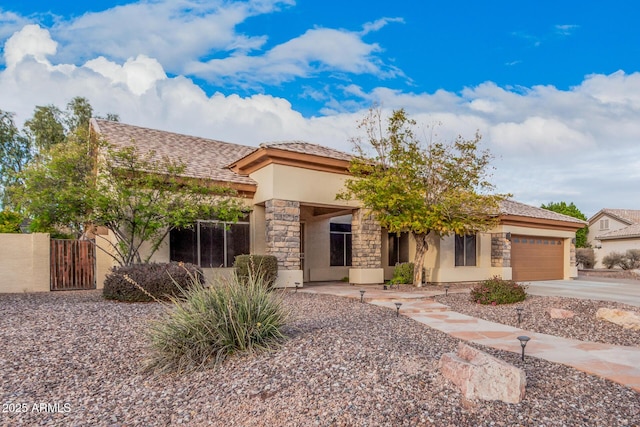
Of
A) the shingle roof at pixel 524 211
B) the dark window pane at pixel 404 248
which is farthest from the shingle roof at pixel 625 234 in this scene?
the dark window pane at pixel 404 248

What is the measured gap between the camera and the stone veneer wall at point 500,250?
16.7 metres

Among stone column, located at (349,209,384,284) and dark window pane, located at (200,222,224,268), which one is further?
stone column, located at (349,209,384,284)

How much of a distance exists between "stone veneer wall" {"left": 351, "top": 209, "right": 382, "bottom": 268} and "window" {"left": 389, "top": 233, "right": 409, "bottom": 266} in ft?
9.44

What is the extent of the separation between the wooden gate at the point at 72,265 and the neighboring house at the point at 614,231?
1284 inches

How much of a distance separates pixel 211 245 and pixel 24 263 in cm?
515

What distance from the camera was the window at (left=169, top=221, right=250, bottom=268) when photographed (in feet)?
39.0

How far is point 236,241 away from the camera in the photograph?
12742 millimetres

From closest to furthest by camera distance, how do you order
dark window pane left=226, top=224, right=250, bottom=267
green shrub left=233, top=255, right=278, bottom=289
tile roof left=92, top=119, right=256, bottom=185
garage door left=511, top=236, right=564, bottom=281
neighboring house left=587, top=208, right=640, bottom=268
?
green shrub left=233, top=255, right=278, bottom=289, dark window pane left=226, top=224, right=250, bottom=267, tile roof left=92, top=119, right=256, bottom=185, garage door left=511, top=236, right=564, bottom=281, neighboring house left=587, top=208, right=640, bottom=268

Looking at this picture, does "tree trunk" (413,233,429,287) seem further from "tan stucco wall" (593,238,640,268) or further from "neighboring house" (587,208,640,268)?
"tan stucco wall" (593,238,640,268)

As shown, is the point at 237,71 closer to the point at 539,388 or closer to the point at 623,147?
the point at 539,388

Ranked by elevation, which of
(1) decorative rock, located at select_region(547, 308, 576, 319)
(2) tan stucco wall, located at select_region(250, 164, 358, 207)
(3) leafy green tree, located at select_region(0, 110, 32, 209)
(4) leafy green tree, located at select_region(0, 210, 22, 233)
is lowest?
(1) decorative rock, located at select_region(547, 308, 576, 319)

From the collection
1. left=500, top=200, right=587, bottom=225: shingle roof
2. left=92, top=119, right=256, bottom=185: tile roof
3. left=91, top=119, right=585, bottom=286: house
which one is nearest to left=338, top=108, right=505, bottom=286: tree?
left=91, top=119, right=585, bottom=286: house

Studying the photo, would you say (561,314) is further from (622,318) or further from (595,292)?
(595,292)

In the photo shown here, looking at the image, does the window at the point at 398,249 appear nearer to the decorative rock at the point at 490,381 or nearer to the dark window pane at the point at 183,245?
the dark window pane at the point at 183,245
